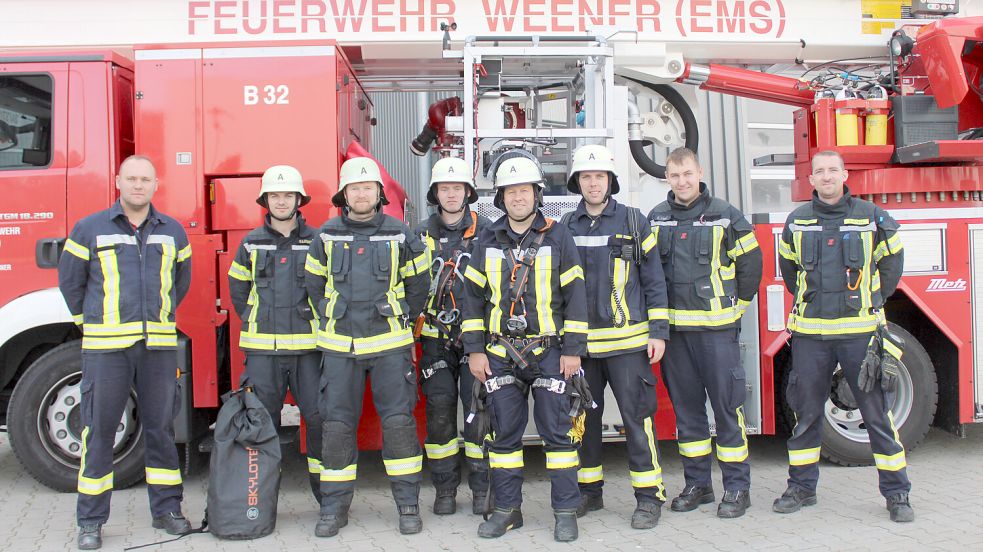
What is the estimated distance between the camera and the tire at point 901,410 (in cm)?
584

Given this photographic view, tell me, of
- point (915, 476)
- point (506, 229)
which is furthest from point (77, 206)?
point (915, 476)

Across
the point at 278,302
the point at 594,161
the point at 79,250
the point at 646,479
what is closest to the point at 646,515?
the point at 646,479

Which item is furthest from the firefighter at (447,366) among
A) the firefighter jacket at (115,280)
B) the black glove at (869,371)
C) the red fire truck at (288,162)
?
the black glove at (869,371)

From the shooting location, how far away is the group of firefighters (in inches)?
180

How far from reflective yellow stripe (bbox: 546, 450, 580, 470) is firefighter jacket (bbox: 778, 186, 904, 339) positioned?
4.92ft

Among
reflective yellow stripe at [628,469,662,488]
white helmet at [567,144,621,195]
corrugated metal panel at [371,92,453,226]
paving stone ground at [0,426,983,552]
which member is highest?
corrugated metal panel at [371,92,453,226]

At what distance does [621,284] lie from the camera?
4762 millimetres

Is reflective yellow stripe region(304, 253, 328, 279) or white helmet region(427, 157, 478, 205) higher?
white helmet region(427, 157, 478, 205)

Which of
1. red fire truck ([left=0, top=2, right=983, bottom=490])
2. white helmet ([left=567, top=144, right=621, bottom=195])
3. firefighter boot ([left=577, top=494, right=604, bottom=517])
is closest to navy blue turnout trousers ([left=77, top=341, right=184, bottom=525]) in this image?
red fire truck ([left=0, top=2, right=983, bottom=490])

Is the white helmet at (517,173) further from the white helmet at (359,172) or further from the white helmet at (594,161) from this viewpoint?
the white helmet at (359,172)

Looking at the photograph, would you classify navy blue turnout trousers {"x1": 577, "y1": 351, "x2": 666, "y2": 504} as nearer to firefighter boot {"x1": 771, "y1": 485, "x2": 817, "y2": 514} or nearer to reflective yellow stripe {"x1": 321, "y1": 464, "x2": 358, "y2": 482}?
firefighter boot {"x1": 771, "y1": 485, "x2": 817, "y2": 514}

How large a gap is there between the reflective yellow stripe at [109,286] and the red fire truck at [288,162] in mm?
765

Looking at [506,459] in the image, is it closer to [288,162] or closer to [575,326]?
[575,326]

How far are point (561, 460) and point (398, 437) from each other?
0.86 m
